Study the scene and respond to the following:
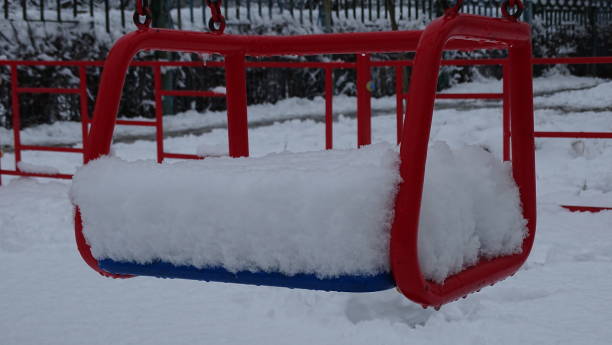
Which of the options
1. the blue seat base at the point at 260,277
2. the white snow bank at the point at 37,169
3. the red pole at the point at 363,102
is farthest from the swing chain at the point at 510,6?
the white snow bank at the point at 37,169

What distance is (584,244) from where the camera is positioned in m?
3.75

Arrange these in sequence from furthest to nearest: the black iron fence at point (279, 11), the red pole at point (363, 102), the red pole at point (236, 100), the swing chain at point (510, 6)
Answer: the black iron fence at point (279, 11) < the red pole at point (363, 102) < the red pole at point (236, 100) < the swing chain at point (510, 6)

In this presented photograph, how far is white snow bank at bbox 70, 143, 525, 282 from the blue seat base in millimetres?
11

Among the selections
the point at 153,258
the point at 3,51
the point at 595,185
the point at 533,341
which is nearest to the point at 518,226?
the point at 153,258

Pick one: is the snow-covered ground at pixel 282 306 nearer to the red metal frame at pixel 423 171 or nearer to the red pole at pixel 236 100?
the red pole at pixel 236 100

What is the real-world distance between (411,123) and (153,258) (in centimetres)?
52

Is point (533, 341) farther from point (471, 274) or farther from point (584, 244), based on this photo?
point (584, 244)

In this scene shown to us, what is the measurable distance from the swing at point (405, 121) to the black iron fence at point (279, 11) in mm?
6986

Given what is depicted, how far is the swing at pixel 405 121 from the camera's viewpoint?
4.10 feet

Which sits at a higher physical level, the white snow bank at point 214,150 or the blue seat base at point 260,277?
the blue seat base at point 260,277

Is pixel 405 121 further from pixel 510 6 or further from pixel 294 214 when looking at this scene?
pixel 510 6

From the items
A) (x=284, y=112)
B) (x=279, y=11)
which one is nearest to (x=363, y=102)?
(x=284, y=112)

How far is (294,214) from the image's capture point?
1315mm

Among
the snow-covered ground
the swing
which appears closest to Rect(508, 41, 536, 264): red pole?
the swing
